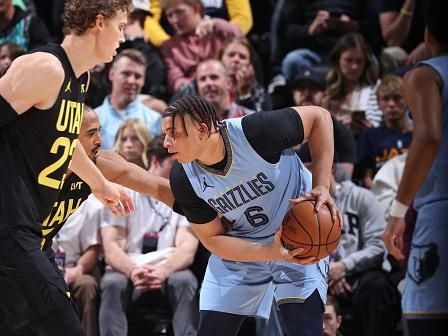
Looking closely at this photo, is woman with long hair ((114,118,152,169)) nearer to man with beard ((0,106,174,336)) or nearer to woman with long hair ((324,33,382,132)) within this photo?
woman with long hair ((324,33,382,132))

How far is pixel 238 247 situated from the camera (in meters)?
4.00

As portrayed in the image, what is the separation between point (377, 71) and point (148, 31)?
2296mm

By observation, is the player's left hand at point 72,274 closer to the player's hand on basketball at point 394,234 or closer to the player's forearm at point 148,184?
the player's forearm at point 148,184

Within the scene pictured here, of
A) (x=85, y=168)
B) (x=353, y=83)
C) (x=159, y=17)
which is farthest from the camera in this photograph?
(x=159, y=17)

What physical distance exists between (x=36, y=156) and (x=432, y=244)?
5.40 feet

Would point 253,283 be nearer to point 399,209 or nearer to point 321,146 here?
point 321,146

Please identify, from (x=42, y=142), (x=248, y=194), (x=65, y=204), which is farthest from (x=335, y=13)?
(x=42, y=142)

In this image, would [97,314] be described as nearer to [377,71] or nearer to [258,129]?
[258,129]

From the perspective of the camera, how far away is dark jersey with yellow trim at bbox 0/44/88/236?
11.2ft

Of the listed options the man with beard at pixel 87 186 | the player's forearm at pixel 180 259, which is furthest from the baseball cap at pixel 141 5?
the man with beard at pixel 87 186

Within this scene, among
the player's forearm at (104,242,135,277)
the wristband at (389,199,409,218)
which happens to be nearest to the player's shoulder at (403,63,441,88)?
the wristband at (389,199,409,218)

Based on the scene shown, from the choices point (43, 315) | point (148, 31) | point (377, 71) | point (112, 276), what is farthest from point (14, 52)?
point (43, 315)

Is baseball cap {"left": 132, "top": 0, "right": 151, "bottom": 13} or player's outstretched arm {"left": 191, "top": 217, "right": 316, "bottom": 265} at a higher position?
baseball cap {"left": 132, "top": 0, "right": 151, "bottom": 13}

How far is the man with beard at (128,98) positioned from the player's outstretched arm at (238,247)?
3.18 meters
